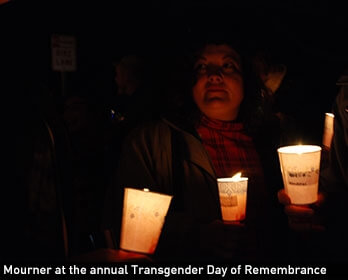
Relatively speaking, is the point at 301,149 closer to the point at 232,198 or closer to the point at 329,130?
the point at 329,130

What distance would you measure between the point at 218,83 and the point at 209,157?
69 centimetres

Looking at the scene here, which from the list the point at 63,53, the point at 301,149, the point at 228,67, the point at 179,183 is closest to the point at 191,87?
the point at 228,67

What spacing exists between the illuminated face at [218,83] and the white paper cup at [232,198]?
3.20ft

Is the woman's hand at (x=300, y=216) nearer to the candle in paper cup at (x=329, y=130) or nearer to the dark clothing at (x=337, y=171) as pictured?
the dark clothing at (x=337, y=171)

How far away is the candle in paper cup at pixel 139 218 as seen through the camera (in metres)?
3.49

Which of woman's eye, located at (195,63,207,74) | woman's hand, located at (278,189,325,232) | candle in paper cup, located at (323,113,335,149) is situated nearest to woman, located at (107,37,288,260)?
woman's eye, located at (195,63,207,74)

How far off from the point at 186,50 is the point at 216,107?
64 cm

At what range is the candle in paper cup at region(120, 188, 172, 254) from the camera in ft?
11.5

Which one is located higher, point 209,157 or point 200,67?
point 200,67

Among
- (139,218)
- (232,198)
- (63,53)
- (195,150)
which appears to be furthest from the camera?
(63,53)

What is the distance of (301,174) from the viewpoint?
12.7 feet

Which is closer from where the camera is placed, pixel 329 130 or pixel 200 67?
pixel 329 130

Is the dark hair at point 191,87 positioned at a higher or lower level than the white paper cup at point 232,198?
higher

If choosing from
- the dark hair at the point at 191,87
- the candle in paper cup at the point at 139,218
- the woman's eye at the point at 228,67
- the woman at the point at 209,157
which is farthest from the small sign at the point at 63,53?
the candle in paper cup at the point at 139,218
